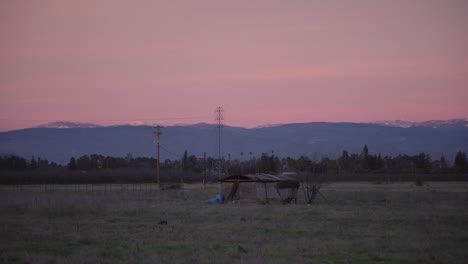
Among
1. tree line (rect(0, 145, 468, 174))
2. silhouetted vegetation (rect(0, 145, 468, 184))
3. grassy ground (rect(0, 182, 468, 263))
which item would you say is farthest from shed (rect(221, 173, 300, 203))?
tree line (rect(0, 145, 468, 174))

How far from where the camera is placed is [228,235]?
24.1m

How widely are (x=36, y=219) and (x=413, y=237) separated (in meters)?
18.0

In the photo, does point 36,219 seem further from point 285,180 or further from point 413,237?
point 285,180

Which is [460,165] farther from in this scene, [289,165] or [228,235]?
[228,235]

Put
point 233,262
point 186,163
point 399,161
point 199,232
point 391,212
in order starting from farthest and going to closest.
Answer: point 399,161
point 186,163
point 391,212
point 199,232
point 233,262

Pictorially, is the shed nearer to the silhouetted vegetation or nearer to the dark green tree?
the silhouetted vegetation

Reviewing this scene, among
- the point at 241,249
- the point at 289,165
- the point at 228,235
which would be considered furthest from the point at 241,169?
the point at 241,249

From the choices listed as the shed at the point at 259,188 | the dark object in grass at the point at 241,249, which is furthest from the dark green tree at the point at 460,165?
the dark object in grass at the point at 241,249

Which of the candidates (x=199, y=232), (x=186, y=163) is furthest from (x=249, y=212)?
(x=186, y=163)

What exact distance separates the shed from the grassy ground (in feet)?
38.8

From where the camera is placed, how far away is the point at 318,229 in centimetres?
2617

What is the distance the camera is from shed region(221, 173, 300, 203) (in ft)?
159

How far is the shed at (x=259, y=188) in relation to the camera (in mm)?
48469

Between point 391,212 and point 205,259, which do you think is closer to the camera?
point 205,259
